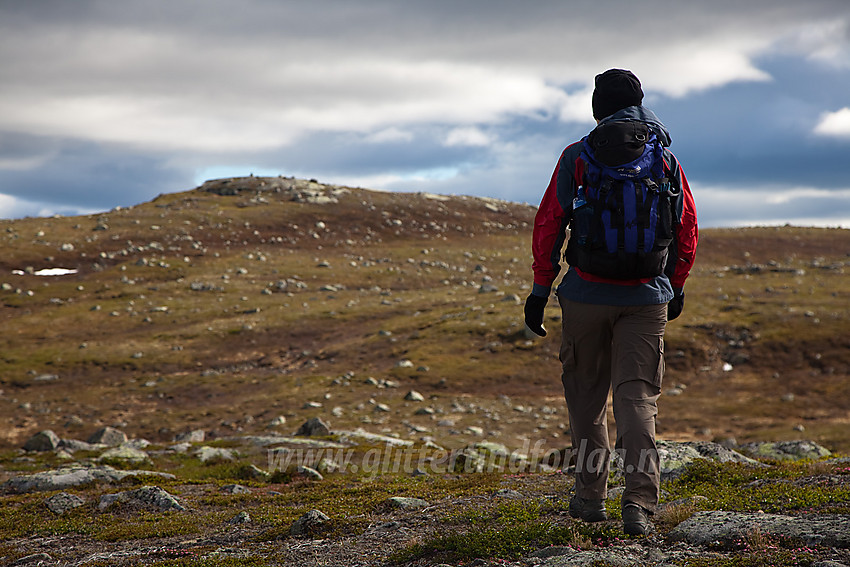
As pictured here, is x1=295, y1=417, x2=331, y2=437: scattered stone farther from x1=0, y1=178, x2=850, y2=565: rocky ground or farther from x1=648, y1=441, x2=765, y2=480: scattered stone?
x1=648, y1=441, x2=765, y2=480: scattered stone

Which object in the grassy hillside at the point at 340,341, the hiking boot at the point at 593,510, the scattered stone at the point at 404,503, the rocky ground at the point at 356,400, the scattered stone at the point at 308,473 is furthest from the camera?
the grassy hillside at the point at 340,341

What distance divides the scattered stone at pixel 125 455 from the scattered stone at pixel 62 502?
6483 millimetres

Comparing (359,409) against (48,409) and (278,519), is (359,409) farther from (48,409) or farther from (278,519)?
(278,519)

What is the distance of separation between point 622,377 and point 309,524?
4.30 meters

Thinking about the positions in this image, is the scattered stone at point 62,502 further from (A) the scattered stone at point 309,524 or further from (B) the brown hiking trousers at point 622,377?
(B) the brown hiking trousers at point 622,377

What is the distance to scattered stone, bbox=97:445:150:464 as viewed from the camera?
18020mm

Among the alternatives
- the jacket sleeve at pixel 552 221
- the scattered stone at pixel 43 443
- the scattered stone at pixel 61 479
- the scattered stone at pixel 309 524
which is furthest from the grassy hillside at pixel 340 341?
the jacket sleeve at pixel 552 221

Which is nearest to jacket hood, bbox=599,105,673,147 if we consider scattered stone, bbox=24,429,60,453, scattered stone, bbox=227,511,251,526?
scattered stone, bbox=227,511,251,526

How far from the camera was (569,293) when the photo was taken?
6242mm

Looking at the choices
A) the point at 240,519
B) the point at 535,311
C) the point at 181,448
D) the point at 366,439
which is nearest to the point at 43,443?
the point at 181,448

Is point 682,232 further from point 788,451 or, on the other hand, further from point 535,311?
point 788,451

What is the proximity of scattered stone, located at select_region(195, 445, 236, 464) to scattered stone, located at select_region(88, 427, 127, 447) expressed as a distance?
6329mm

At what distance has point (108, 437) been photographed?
2464 cm

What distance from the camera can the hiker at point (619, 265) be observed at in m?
5.88
